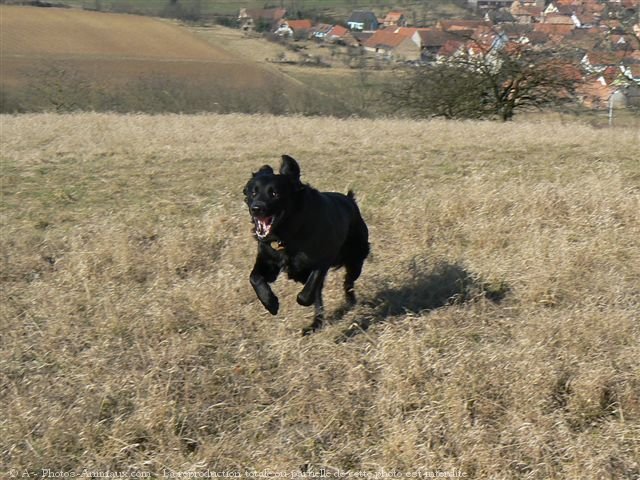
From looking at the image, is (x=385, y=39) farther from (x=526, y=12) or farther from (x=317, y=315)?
(x=317, y=315)

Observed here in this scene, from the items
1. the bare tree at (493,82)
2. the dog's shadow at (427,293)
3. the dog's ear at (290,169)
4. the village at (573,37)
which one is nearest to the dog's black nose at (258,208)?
the dog's ear at (290,169)

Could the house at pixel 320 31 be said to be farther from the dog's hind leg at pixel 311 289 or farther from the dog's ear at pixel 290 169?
the dog's hind leg at pixel 311 289

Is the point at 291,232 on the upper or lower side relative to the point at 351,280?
upper

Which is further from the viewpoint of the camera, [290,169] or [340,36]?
[340,36]

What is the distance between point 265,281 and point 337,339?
61 centimetres

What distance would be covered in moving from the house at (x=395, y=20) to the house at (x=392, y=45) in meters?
1.17

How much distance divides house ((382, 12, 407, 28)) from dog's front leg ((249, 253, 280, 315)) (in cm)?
4206

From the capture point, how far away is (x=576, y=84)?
83.9ft

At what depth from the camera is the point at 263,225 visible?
4.95m

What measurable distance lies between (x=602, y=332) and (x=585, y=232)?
2532mm

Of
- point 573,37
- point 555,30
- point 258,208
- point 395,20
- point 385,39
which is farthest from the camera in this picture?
point 395,20

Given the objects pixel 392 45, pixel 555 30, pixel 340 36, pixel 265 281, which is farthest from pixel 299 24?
pixel 265 281

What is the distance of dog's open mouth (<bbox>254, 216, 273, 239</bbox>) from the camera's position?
16.1 feet

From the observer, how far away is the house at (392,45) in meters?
34.4
